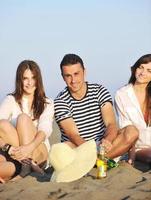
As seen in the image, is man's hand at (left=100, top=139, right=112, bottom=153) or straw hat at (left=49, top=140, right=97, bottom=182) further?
man's hand at (left=100, top=139, right=112, bottom=153)

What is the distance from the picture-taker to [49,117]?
5789mm

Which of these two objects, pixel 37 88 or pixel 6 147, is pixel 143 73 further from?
pixel 6 147

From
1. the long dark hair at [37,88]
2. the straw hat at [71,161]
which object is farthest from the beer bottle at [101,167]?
the long dark hair at [37,88]

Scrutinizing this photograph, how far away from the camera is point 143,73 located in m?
5.67

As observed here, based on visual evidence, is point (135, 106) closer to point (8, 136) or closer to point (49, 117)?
point (49, 117)

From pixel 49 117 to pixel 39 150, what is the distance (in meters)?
0.49

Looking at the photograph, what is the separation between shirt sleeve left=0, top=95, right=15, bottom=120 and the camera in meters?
5.68

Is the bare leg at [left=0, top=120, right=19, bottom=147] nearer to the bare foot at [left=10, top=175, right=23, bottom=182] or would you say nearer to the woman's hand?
the woman's hand

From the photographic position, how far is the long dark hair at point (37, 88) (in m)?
5.68

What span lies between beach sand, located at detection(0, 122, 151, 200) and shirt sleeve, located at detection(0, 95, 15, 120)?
971 mm

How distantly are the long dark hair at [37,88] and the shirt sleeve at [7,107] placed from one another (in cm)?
8

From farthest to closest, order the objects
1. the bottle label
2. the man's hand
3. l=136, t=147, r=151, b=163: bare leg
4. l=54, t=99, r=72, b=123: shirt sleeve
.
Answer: l=54, t=99, r=72, b=123: shirt sleeve
l=136, t=147, r=151, b=163: bare leg
the man's hand
the bottle label

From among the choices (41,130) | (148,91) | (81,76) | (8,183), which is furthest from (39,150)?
(148,91)

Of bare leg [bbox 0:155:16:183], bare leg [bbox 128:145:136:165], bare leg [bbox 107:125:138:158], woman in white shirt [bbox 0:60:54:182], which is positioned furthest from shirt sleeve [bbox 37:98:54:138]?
bare leg [bbox 128:145:136:165]
